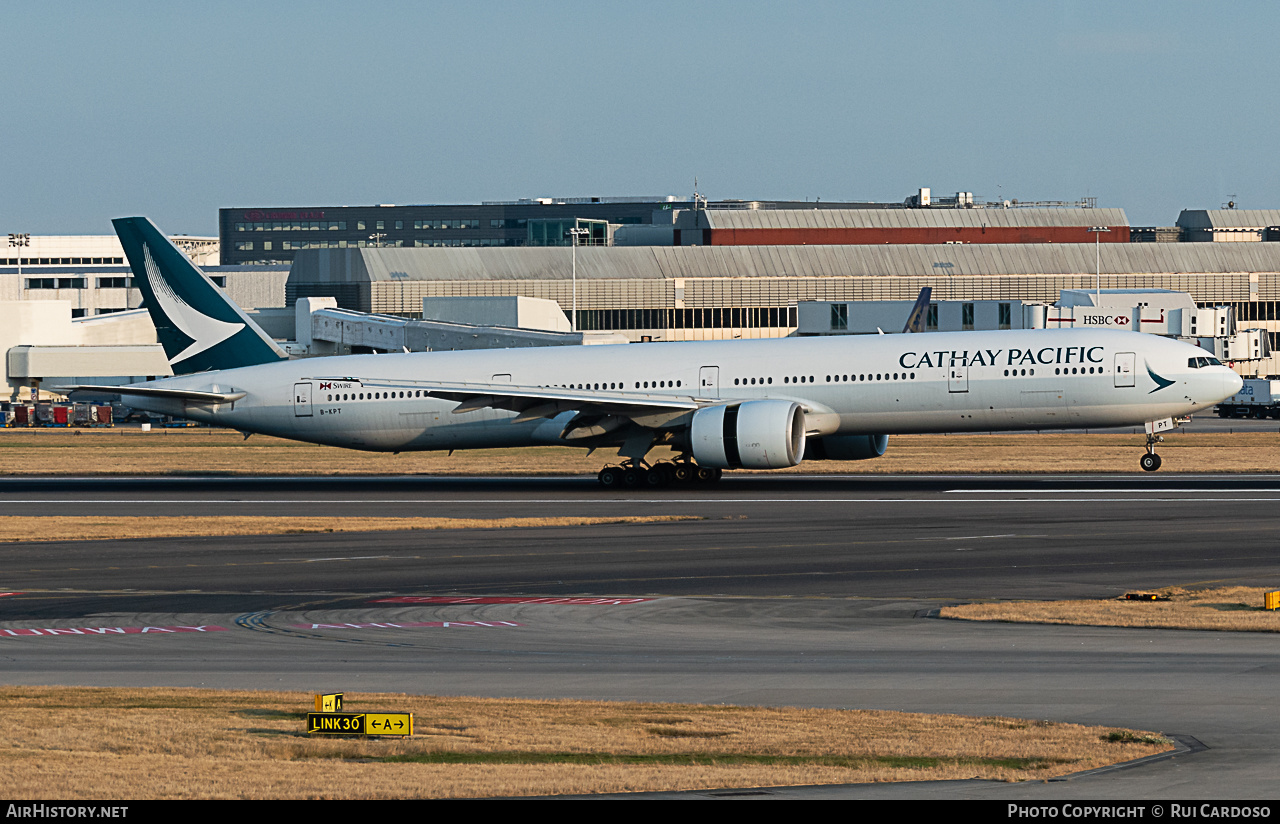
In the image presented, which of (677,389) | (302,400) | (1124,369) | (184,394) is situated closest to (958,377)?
(1124,369)

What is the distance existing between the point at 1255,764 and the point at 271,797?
851cm

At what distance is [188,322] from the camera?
56344mm

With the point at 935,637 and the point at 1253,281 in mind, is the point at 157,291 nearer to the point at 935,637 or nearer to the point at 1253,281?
the point at 935,637

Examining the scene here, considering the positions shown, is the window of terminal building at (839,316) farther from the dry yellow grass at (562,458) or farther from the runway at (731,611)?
the runway at (731,611)

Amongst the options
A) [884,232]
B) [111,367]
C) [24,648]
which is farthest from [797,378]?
[884,232]

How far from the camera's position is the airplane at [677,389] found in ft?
154

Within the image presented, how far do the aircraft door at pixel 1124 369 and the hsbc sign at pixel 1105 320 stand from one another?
4759 centimetres

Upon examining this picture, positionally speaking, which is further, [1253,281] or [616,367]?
[1253,281]

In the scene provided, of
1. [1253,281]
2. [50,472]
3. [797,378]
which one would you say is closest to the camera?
[797,378]

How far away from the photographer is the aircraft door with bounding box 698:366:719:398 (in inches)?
1950

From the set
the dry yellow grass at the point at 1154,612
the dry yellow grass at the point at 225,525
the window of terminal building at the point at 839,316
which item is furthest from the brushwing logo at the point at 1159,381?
the window of terminal building at the point at 839,316

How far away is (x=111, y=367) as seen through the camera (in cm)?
12369

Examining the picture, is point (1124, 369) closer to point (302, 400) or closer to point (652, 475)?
point (652, 475)

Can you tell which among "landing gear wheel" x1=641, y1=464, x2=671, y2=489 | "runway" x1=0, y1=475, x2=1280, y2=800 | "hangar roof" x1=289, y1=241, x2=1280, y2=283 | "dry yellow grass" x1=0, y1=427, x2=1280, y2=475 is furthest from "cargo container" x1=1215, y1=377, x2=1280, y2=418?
"landing gear wheel" x1=641, y1=464, x2=671, y2=489
